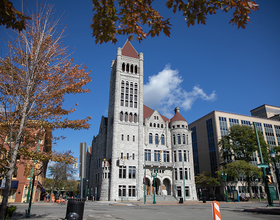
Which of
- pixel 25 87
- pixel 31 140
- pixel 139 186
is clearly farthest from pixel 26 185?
pixel 25 87

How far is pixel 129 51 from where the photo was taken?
54.8 meters

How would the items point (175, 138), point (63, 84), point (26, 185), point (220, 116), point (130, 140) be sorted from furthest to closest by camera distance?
point (220, 116), point (175, 138), point (130, 140), point (26, 185), point (63, 84)

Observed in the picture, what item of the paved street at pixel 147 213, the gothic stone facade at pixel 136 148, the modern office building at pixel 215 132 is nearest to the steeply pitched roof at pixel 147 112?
the gothic stone facade at pixel 136 148

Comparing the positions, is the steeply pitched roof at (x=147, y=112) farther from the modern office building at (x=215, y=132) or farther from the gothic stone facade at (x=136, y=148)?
the modern office building at (x=215, y=132)

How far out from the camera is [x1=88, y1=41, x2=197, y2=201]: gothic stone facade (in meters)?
42.8

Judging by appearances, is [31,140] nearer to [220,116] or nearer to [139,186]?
[139,186]

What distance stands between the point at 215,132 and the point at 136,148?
29519mm

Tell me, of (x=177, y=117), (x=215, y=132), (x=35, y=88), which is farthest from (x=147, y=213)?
(x=215, y=132)

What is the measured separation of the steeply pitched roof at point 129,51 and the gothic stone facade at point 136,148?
→ 0.29 metres

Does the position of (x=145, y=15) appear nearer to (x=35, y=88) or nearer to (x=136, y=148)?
(x=35, y=88)

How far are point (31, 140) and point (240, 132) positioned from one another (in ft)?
174

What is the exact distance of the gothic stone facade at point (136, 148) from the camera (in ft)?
140

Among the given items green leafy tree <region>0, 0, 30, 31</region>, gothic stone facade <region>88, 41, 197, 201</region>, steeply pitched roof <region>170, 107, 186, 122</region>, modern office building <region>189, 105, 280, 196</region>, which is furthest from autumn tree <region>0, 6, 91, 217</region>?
modern office building <region>189, 105, 280, 196</region>

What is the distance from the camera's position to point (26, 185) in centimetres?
3241
